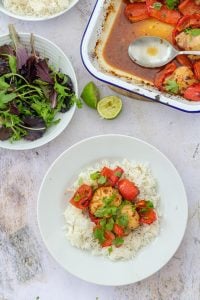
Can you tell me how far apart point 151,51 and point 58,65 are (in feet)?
1.18

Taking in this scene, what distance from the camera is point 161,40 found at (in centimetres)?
215

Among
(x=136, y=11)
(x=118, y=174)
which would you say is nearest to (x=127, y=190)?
(x=118, y=174)

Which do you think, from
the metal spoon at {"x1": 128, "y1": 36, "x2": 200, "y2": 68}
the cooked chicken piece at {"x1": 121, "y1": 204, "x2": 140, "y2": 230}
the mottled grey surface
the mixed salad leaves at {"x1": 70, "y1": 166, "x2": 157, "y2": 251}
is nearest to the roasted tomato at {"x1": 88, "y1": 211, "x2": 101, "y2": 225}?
the mixed salad leaves at {"x1": 70, "y1": 166, "x2": 157, "y2": 251}

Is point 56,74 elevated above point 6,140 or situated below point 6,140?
above

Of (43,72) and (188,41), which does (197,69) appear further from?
(43,72)

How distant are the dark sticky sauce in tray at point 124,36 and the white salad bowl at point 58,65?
0.16 m

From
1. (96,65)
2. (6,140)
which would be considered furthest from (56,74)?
(6,140)

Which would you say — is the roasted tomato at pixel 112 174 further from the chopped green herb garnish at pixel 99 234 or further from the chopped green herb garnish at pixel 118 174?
the chopped green herb garnish at pixel 99 234

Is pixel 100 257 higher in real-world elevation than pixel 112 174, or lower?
lower

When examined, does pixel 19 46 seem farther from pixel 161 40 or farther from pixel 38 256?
pixel 38 256

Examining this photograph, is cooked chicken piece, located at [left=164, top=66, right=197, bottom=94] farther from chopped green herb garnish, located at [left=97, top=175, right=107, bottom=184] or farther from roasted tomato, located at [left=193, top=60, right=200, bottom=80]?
chopped green herb garnish, located at [left=97, top=175, right=107, bottom=184]

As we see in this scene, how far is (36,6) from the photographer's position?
216 cm

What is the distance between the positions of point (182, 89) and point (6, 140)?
2.24 feet

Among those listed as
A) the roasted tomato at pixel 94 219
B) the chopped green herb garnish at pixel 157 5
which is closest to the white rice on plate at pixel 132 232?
the roasted tomato at pixel 94 219
